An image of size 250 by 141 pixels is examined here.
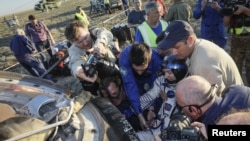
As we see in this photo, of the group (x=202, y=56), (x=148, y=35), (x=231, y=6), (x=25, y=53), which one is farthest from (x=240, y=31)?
(x=25, y=53)

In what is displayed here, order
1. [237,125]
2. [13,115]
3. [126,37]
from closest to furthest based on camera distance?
[237,125] < [13,115] < [126,37]

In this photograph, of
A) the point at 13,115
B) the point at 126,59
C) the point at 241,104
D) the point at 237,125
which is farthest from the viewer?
the point at 126,59

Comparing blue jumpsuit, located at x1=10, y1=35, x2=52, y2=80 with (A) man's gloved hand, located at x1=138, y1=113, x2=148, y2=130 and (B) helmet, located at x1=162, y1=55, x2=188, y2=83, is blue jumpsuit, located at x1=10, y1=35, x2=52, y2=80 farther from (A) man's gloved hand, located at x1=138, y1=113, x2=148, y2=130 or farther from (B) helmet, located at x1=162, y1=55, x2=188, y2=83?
(B) helmet, located at x1=162, y1=55, x2=188, y2=83

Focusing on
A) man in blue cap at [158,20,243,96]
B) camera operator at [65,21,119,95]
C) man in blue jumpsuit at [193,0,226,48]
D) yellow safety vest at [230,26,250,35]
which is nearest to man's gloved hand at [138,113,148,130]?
camera operator at [65,21,119,95]

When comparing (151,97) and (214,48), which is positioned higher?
(214,48)

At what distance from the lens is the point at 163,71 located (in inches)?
114

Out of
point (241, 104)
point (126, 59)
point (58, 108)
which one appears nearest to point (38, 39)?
point (126, 59)

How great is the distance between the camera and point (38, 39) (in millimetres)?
8859

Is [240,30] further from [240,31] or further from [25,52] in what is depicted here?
[25,52]

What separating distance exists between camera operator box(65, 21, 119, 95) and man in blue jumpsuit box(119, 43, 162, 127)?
0.18 metres

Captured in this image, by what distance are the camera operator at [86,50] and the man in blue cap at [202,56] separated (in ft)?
2.20

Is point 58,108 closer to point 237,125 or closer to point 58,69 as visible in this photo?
point 237,125

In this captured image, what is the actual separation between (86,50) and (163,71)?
92 cm

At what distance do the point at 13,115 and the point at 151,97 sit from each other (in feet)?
4.71
